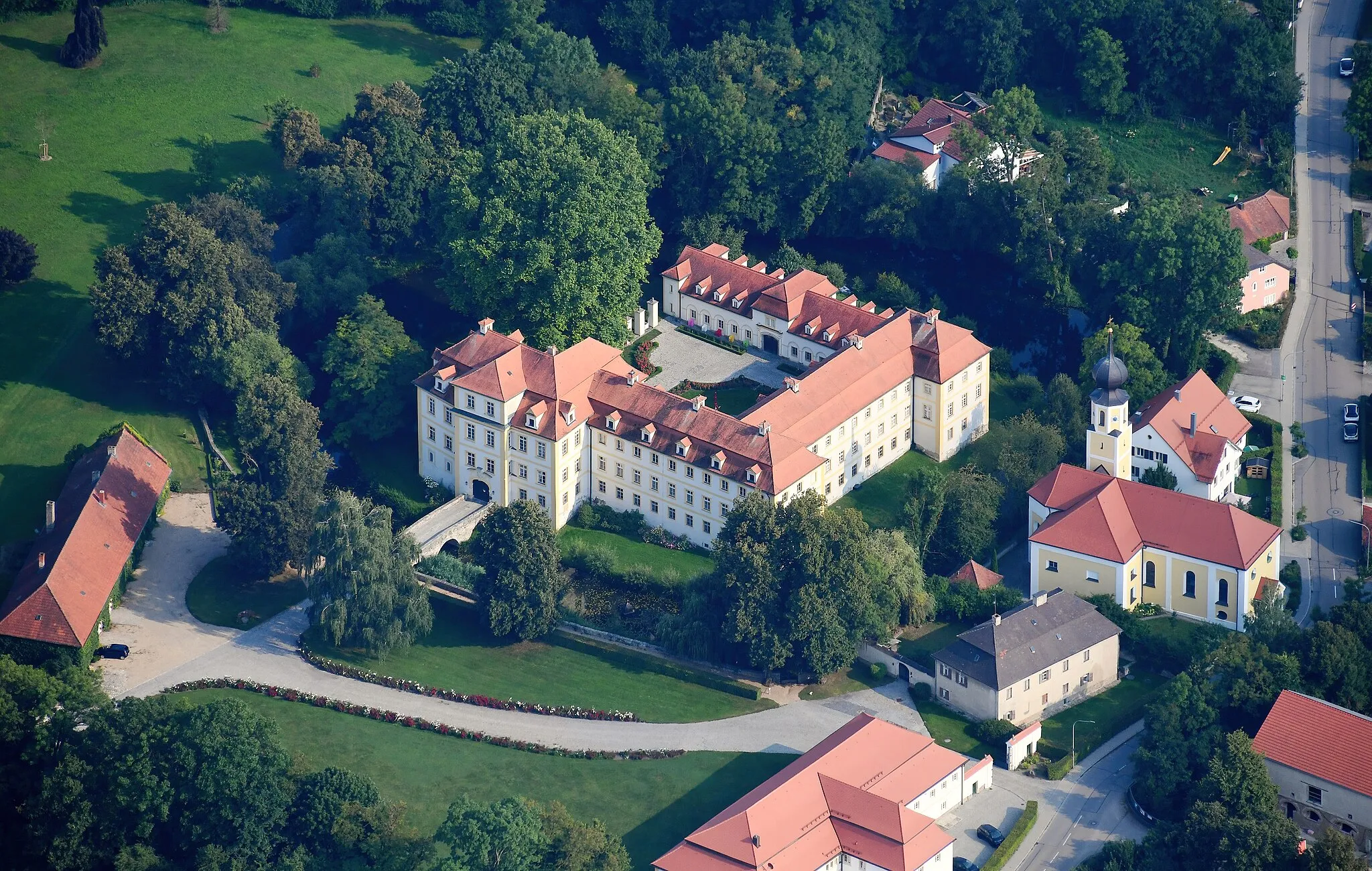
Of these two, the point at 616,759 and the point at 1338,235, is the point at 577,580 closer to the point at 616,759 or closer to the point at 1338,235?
the point at 616,759

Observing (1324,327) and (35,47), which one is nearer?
(1324,327)

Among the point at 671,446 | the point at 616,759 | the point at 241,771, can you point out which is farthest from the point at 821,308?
the point at 241,771

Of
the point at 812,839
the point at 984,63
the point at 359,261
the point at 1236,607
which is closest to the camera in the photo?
the point at 812,839

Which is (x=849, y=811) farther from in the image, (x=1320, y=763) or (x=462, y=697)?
(x=1320, y=763)

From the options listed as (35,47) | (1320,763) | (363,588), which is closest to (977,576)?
(1320,763)

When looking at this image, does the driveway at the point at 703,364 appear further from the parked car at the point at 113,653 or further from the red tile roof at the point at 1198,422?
the parked car at the point at 113,653

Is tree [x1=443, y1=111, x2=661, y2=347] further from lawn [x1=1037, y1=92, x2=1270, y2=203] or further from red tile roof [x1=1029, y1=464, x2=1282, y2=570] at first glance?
lawn [x1=1037, y1=92, x2=1270, y2=203]

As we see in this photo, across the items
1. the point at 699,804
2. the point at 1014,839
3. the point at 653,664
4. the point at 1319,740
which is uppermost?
the point at 1319,740
